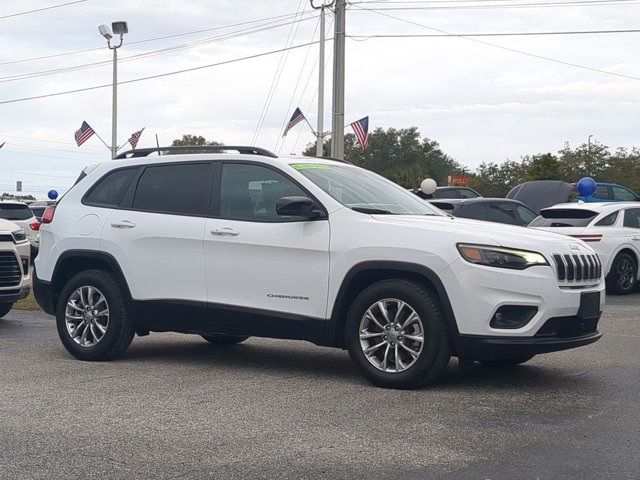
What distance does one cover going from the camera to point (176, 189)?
8.48 metres

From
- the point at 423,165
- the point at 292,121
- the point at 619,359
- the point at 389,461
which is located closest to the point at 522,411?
the point at 389,461

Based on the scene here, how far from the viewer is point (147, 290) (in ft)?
27.5

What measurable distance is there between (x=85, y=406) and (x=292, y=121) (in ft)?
73.4

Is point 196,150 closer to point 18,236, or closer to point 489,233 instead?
point 489,233

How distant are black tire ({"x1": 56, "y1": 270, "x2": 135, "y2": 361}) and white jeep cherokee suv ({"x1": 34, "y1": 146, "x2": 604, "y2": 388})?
0.04 ft

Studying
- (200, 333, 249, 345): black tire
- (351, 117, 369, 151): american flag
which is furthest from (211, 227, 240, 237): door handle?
(351, 117, 369, 151): american flag

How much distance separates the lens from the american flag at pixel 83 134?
1332 inches

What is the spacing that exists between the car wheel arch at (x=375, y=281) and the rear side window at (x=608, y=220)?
30.0ft

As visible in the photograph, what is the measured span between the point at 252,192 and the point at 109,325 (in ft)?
5.82

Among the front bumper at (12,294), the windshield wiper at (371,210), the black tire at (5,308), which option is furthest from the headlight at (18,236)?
the windshield wiper at (371,210)

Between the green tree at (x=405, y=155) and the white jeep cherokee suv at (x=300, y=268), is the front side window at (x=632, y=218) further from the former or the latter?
the green tree at (x=405, y=155)

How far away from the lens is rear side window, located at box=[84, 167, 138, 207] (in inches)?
347

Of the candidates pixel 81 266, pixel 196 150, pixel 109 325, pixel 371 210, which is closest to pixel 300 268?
pixel 371 210

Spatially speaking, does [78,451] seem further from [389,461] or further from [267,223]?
[267,223]
